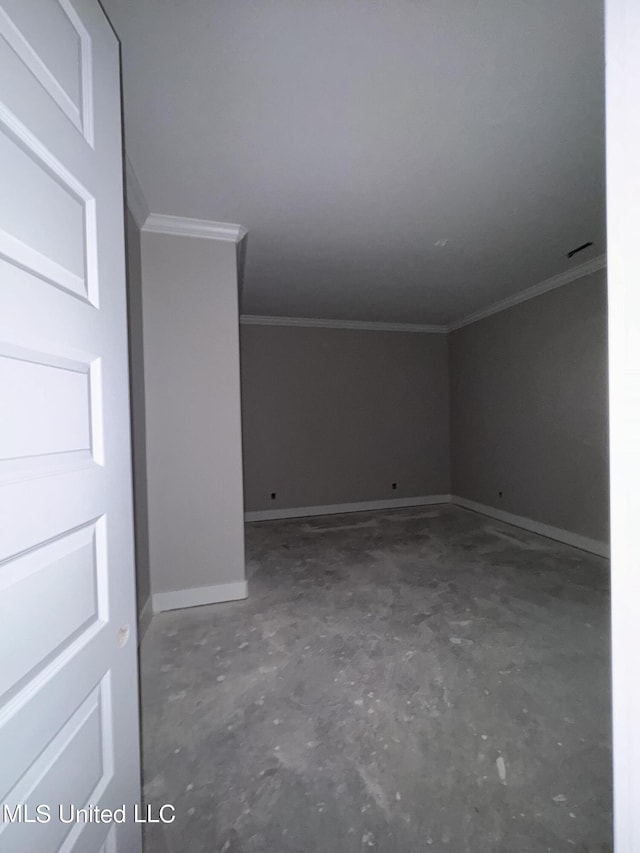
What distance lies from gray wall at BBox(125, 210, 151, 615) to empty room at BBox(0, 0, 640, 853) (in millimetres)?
36

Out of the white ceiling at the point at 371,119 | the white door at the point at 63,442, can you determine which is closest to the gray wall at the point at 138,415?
the white ceiling at the point at 371,119

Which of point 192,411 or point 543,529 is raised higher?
point 192,411

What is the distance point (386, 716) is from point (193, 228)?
304 cm

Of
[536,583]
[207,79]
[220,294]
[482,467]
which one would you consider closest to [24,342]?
[207,79]

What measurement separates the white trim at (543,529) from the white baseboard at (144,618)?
379cm

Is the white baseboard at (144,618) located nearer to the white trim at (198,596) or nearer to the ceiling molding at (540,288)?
the white trim at (198,596)

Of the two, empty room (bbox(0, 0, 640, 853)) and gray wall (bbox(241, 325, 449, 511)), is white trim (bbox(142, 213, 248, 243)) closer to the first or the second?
empty room (bbox(0, 0, 640, 853))

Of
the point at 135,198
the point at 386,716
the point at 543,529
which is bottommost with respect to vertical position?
the point at 386,716

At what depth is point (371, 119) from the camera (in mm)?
1749

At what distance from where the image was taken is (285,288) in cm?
409

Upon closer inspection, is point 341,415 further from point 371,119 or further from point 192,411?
point 371,119

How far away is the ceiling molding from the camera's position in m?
3.59

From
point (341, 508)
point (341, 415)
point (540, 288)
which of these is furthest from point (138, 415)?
point (540, 288)

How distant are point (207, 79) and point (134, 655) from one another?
202 centimetres
